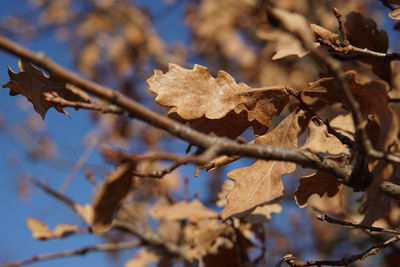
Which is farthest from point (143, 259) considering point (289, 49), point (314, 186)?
point (289, 49)

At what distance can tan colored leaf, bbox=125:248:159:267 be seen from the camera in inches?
63.7

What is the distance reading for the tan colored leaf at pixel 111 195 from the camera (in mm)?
593

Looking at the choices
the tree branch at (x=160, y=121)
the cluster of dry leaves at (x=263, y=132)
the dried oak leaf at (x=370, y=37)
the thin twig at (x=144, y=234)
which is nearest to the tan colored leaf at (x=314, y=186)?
the cluster of dry leaves at (x=263, y=132)

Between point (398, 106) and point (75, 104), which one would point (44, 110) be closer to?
point (75, 104)

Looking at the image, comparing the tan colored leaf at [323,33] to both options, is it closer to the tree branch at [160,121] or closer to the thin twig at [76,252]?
the tree branch at [160,121]

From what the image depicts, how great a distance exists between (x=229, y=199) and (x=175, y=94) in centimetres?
24

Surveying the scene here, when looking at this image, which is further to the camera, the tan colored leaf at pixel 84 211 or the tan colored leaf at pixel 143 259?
the tan colored leaf at pixel 143 259

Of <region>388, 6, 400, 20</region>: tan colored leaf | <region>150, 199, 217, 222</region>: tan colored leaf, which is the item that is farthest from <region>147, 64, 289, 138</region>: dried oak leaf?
<region>150, 199, 217, 222</region>: tan colored leaf

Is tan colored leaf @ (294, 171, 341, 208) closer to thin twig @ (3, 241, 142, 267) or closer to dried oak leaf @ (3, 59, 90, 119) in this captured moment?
dried oak leaf @ (3, 59, 90, 119)

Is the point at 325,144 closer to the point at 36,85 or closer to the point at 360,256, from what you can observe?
the point at 360,256

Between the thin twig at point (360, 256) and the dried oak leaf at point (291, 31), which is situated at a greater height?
the dried oak leaf at point (291, 31)

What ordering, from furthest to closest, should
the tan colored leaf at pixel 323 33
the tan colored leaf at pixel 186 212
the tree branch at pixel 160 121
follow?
the tan colored leaf at pixel 186 212 → the tan colored leaf at pixel 323 33 → the tree branch at pixel 160 121

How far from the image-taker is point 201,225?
1369mm

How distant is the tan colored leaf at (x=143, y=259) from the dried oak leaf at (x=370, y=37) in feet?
3.79
